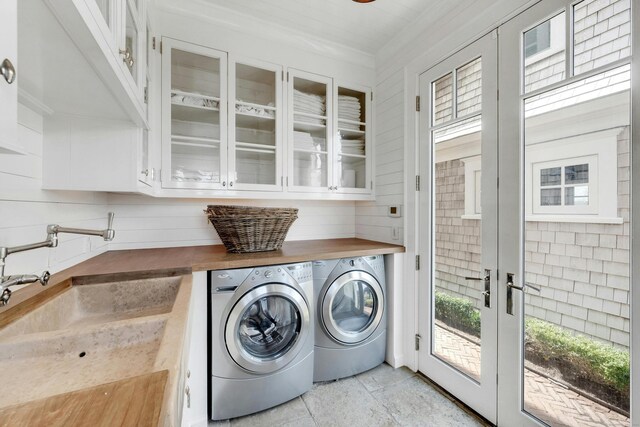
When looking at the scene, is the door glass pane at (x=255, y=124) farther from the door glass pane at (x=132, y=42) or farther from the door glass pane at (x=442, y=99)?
the door glass pane at (x=442, y=99)

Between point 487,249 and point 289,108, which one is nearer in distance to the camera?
point 487,249

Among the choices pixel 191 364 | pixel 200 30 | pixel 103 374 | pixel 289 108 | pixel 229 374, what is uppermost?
pixel 200 30

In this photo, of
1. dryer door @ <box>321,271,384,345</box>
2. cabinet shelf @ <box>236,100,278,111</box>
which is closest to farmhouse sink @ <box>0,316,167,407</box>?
dryer door @ <box>321,271,384,345</box>

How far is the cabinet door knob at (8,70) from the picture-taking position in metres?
0.48

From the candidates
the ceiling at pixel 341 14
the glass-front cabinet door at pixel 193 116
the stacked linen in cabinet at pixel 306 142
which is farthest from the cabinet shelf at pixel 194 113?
the ceiling at pixel 341 14

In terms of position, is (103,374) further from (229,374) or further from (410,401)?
(410,401)

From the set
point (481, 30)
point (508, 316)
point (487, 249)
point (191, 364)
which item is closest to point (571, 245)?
point (487, 249)

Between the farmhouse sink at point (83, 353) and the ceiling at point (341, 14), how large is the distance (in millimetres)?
2018

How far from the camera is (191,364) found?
1.54 m

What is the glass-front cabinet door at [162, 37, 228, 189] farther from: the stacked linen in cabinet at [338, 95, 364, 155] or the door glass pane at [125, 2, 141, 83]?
the stacked linen in cabinet at [338, 95, 364, 155]

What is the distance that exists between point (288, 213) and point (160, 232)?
104cm

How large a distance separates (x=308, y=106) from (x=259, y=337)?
181 centimetres

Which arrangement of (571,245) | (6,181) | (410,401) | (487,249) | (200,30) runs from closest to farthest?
(6,181), (571,245), (487,249), (410,401), (200,30)

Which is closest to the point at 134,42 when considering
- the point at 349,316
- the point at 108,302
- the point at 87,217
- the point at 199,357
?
the point at 87,217
